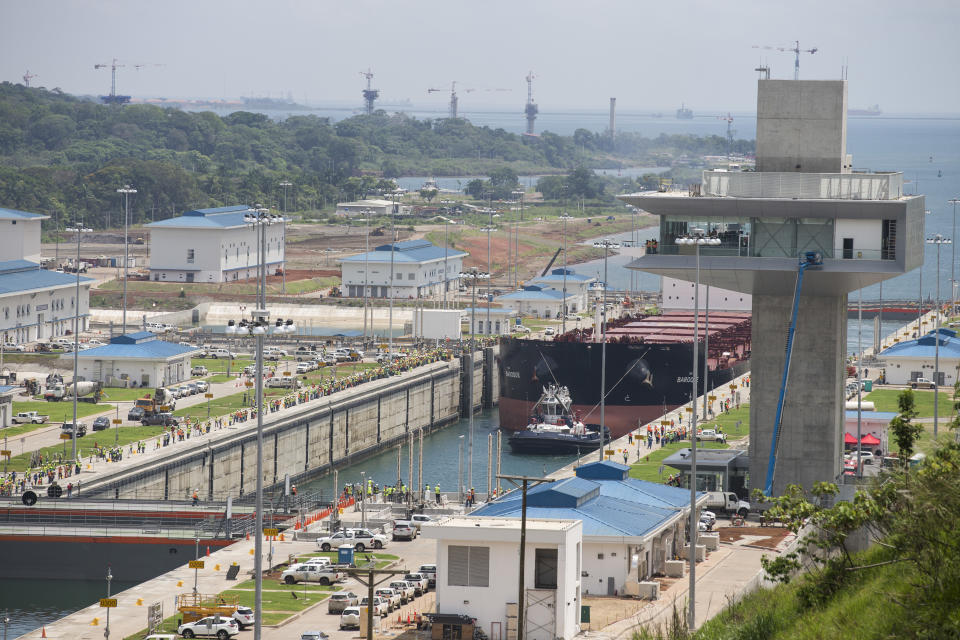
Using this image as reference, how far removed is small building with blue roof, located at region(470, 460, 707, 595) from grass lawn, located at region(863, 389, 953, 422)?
3383 cm

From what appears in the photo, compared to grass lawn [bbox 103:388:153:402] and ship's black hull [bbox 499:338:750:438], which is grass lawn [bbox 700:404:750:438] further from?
grass lawn [bbox 103:388:153:402]

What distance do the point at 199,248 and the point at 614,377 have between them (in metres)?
64.8

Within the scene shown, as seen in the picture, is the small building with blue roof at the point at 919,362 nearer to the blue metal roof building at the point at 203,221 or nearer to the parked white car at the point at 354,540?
the parked white car at the point at 354,540

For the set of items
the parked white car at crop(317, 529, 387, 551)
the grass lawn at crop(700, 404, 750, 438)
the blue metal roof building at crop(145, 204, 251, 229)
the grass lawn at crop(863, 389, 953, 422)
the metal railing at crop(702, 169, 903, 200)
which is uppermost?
the metal railing at crop(702, 169, 903, 200)

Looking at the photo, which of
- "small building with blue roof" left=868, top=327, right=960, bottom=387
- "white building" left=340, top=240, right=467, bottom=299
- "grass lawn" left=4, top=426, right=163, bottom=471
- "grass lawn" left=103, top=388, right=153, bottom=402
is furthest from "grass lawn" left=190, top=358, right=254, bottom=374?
"small building with blue roof" left=868, top=327, right=960, bottom=387

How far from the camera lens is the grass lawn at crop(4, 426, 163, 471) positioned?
77.7 metres

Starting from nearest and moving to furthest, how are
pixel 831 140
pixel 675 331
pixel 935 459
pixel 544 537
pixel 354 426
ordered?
pixel 935 459 → pixel 544 537 → pixel 831 140 → pixel 354 426 → pixel 675 331

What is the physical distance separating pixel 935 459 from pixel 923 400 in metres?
70.5

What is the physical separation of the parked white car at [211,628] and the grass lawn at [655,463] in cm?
2692

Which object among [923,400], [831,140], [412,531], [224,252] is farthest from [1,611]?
[224,252]

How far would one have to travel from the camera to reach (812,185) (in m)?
58.3

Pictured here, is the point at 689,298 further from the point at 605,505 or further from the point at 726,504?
the point at 605,505

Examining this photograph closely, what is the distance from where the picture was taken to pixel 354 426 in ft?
333

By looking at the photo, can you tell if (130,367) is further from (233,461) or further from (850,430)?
(850,430)
